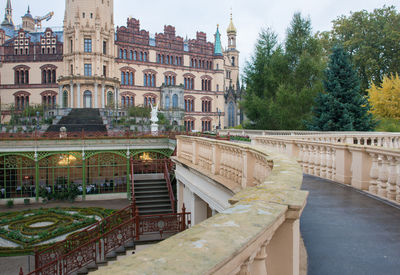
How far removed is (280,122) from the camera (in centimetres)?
3294

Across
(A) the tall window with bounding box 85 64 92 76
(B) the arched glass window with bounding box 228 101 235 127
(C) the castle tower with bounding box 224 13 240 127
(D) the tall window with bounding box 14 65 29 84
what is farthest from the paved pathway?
(C) the castle tower with bounding box 224 13 240 127

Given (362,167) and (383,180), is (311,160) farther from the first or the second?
(383,180)

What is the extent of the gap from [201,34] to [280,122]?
39.5 m

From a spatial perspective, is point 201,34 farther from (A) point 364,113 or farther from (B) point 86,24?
(A) point 364,113

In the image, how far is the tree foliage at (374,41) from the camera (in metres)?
41.6

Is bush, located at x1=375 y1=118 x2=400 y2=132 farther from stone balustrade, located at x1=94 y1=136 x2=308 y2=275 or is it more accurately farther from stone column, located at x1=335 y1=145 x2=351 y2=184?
stone balustrade, located at x1=94 y1=136 x2=308 y2=275

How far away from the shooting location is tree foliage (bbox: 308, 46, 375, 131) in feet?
85.8

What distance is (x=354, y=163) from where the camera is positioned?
26.1ft

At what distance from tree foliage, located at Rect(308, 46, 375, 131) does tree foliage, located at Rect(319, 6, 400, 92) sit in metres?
16.1

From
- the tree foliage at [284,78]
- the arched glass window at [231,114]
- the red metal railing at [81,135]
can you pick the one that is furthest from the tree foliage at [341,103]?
the arched glass window at [231,114]

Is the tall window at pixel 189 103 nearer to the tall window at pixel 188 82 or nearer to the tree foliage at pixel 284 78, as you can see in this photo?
the tall window at pixel 188 82

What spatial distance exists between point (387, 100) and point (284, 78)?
1103 cm

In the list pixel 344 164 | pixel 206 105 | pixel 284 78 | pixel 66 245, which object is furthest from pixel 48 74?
pixel 344 164

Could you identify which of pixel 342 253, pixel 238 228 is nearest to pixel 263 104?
pixel 342 253
